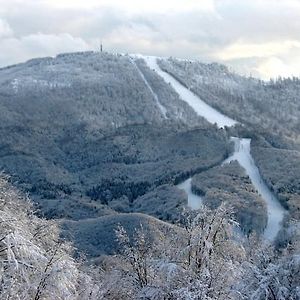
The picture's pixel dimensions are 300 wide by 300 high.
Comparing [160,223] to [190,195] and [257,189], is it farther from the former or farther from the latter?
[257,189]

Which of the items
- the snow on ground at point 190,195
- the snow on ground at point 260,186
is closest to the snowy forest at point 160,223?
the snow on ground at point 260,186

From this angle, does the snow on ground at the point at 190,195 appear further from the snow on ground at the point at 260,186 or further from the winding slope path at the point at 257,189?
the snow on ground at the point at 260,186

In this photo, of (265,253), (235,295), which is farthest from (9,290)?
(265,253)

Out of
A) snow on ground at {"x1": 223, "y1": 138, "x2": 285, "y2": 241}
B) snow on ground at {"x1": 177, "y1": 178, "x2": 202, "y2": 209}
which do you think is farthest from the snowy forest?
snow on ground at {"x1": 177, "y1": 178, "x2": 202, "y2": 209}

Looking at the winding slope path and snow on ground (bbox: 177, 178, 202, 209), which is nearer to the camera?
the winding slope path

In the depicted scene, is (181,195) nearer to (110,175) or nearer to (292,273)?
(110,175)

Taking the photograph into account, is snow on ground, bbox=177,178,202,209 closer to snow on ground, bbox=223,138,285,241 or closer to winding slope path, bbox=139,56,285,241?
winding slope path, bbox=139,56,285,241
